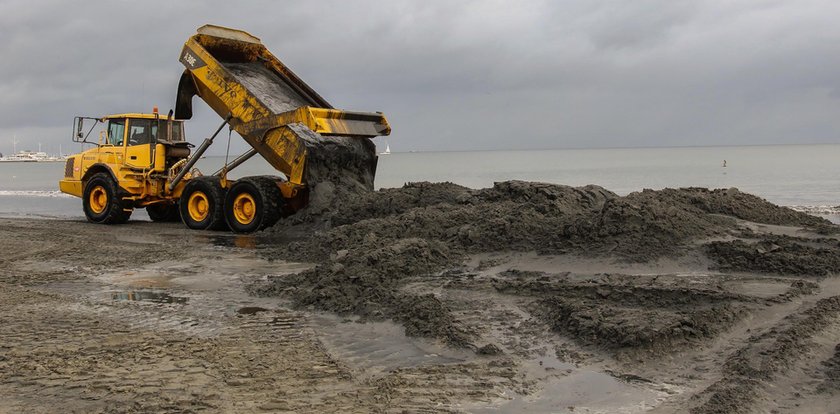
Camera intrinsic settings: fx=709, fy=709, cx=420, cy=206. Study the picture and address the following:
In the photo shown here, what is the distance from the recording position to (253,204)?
1337 cm

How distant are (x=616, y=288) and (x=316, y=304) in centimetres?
299

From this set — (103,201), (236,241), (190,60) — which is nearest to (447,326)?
(236,241)

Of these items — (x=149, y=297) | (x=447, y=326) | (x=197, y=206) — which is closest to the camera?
(x=447, y=326)

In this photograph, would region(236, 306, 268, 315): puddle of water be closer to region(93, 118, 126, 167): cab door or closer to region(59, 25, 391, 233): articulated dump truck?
region(59, 25, 391, 233): articulated dump truck

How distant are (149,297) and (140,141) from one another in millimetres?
8438

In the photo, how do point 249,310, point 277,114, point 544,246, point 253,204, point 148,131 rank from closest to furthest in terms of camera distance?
1. point 249,310
2. point 544,246
3. point 277,114
4. point 253,204
5. point 148,131

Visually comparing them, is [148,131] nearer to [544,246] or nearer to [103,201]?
[103,201]

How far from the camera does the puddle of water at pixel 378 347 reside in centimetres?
540

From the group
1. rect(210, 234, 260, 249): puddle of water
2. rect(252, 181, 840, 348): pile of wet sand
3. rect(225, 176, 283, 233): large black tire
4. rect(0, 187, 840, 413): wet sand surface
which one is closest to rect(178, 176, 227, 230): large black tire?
rect(225, 176, 283, 233): large black tire

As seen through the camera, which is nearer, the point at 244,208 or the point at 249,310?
the point at 249,310

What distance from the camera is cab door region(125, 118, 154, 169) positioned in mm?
15219

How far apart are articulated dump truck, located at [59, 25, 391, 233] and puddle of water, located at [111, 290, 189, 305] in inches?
189

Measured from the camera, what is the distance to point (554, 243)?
8.58 meters

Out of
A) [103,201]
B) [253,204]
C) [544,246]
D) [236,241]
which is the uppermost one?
[253,204]
